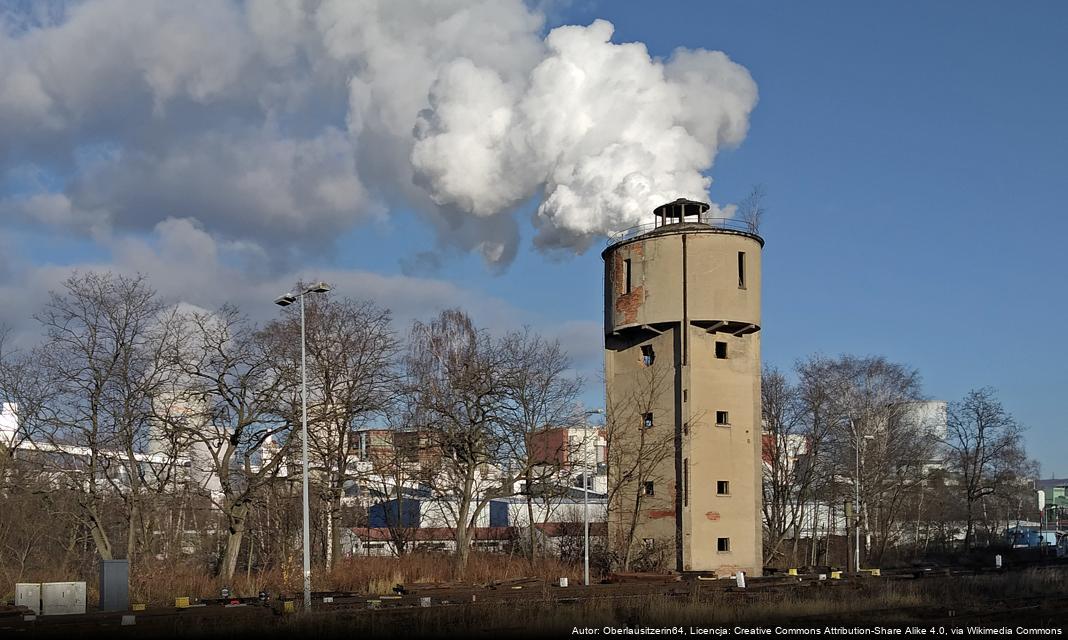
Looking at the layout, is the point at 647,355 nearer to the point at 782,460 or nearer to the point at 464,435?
the point at 464,435

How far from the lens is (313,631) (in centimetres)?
1966

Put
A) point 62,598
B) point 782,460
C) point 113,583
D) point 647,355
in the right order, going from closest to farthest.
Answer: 1. point 62,598
2. point 113,583
3. point 647,355
4. point 782,460

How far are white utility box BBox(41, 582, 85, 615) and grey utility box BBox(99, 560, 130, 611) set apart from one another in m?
0.51

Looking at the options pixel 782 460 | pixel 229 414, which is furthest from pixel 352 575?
pixel 782 460

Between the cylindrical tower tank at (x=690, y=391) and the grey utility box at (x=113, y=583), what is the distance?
21823mm

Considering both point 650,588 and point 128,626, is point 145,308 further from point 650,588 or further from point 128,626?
point 650,588

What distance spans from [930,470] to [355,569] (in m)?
43.8

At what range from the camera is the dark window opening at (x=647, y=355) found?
42.7m

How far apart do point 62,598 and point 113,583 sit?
1211mm

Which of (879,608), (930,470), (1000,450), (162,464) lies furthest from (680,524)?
(1000,450)

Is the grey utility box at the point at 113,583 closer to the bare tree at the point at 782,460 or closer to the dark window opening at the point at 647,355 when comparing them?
the dark window opening at the point at 647,355

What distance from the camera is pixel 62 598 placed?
24.7 m

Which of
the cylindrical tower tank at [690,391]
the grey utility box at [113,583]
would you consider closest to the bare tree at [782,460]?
the cylindrical tower tank at [690,391]

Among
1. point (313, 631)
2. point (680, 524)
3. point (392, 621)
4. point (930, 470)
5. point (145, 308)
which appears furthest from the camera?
point (930, 470)
